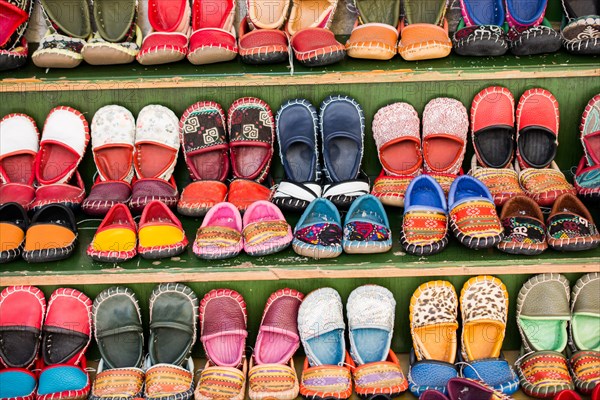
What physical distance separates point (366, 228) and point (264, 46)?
63cm

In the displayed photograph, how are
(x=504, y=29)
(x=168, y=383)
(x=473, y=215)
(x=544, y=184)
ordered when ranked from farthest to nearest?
(x=504, y=29)
(x=544, y=184)
(x=473, y=215)
(x=168, y=383)

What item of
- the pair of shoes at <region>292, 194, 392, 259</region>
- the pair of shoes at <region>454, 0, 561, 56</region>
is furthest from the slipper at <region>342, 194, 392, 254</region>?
the pair of shoes at <region>454, 0, 561, 56</region>

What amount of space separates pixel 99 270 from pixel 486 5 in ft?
4.74

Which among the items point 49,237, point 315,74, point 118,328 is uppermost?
point 315,74

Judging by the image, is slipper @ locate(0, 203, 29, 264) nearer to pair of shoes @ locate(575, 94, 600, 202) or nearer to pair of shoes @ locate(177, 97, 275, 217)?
pair of shoes @ locate(177, 97, 275, 217)

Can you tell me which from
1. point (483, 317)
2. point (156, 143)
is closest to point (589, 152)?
point (483, 317)

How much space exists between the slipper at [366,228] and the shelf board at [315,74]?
0.39m

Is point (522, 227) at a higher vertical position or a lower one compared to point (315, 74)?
lower

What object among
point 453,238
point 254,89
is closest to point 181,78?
point 254,89

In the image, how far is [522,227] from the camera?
6.07 feet

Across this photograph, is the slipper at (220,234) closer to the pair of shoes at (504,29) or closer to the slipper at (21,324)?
the slipper at (21,324)

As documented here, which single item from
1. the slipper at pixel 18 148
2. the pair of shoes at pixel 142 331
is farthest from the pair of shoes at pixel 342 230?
the slipper at pixel 18 148

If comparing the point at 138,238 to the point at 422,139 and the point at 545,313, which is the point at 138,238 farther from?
the point at 545,313

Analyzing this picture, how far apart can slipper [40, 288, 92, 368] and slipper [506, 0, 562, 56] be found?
1438 millimetres
